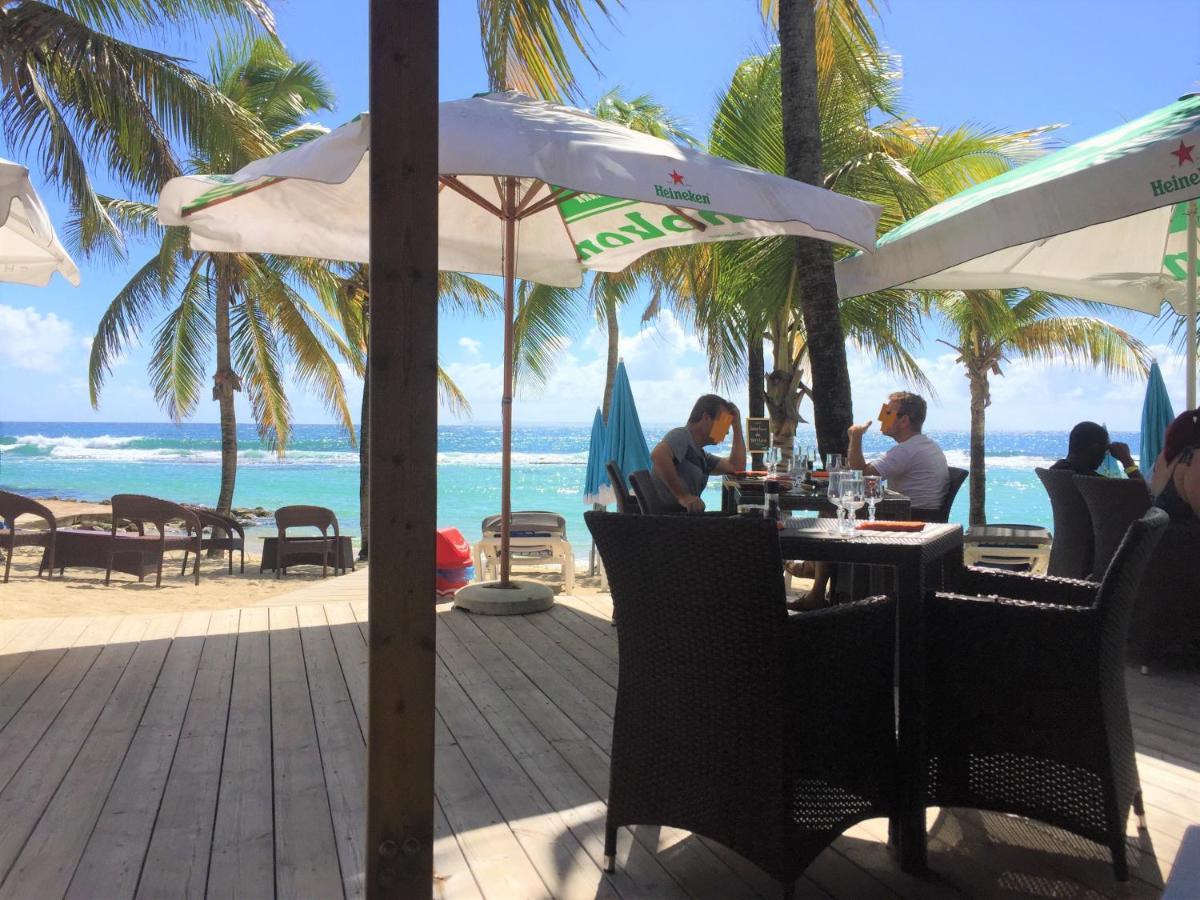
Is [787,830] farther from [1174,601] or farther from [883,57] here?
[883,57]

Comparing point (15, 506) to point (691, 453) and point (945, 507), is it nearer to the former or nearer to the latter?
point (691, 453)

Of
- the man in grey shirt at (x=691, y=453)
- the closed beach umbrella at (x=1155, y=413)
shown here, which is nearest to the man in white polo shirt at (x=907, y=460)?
the man in grey shirt at (x=691, y=453)

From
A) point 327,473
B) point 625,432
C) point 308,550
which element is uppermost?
point 625,432

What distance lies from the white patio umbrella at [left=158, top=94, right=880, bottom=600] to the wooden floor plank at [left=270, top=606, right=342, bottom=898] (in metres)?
1.67

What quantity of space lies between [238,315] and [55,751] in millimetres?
15633

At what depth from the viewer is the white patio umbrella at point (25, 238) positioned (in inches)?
132

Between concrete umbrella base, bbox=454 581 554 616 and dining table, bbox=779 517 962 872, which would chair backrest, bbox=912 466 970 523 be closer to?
concrete umbrella base, bbox=454 581 554 616

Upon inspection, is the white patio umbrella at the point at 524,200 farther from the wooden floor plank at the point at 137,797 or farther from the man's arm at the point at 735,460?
the wooden floor plank at the point at 137,797

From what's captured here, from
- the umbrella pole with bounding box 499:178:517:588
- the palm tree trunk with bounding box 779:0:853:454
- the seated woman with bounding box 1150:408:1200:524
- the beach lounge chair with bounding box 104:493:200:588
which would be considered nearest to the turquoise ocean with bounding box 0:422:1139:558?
the beach lounge chair with bounding box 104:493:200:588

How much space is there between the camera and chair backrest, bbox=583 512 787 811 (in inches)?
72.1

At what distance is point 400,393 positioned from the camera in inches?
62.4

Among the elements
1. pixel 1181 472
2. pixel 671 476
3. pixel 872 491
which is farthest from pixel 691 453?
pixel 1181 472

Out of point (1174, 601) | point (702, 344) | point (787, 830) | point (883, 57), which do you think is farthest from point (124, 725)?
point (702, 344)

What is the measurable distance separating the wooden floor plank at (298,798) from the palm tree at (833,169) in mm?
5778
